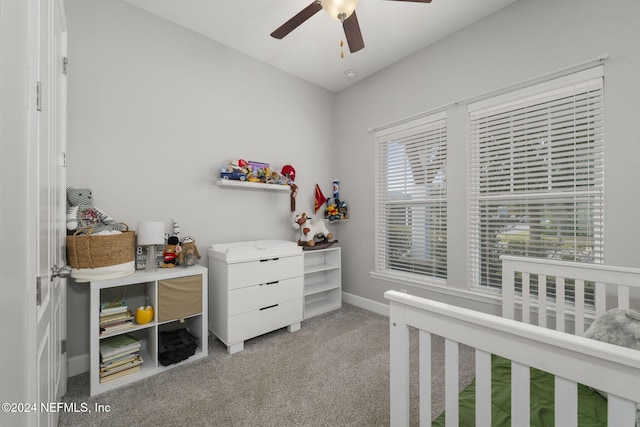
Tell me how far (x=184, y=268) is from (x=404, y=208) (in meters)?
2.12

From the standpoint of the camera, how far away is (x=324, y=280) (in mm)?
3270

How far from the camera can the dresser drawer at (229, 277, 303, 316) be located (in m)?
2.12

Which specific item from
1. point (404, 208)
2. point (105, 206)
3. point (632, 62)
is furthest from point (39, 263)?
point (632, 62)

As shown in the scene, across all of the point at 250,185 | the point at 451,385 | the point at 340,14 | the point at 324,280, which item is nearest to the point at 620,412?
the point at 451,385

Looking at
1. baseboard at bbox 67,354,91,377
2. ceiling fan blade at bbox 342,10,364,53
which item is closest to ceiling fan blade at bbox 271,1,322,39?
ceiling fan blade at bbox 342,10,364,53

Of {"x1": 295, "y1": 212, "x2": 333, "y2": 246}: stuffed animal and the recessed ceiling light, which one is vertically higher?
the recessed ceiling light

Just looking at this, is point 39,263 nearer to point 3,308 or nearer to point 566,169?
point 3,308

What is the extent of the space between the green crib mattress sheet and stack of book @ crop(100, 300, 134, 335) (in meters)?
1.85

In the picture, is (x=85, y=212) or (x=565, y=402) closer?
(x=565, y=402)

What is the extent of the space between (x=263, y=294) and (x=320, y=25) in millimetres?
2299

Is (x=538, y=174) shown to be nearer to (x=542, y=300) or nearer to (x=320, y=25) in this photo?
(x=542, y=300)

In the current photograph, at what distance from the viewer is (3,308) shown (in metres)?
0.58

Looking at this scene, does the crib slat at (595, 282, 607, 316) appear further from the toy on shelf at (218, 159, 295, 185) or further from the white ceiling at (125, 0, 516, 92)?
the toy on shelf at (218, 159, 295, 185)

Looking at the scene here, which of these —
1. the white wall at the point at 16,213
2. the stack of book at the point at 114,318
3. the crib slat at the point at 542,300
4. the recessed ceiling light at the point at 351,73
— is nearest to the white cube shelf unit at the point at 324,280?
the stack of book at the point at 114,318
